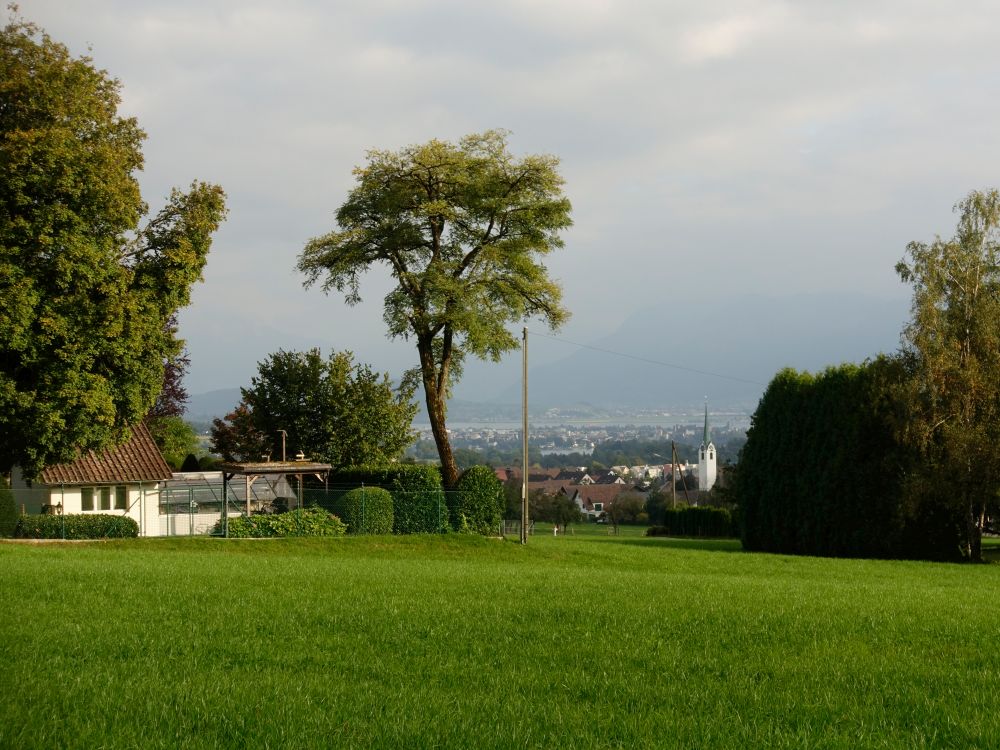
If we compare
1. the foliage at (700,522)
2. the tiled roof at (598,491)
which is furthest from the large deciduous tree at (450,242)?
the tiled roof at (598,491)

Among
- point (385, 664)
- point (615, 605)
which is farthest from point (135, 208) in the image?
point (385, 664)

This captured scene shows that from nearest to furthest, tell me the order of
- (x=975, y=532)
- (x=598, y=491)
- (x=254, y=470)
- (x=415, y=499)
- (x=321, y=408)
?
(x=254, y=470) → (x=415, y=499) → (x=975, y=532) → (x=321, y=408) → (x=598, y=491)

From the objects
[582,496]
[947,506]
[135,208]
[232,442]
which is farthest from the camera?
[582,496]

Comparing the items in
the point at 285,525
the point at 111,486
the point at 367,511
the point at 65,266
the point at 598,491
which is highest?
the point at 65,266

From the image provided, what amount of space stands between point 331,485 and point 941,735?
38.6 meters

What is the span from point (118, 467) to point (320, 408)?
45.3 feet

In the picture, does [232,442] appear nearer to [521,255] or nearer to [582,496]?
[521,255]

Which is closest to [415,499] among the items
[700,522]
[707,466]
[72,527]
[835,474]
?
[72,527]

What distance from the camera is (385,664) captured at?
36.2 ft

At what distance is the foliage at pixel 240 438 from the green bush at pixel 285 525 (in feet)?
57.8

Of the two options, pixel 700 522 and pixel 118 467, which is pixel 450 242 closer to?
pixel 118 467

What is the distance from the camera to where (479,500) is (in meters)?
41.8

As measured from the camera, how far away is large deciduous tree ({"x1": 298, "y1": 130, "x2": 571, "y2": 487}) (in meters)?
46.2

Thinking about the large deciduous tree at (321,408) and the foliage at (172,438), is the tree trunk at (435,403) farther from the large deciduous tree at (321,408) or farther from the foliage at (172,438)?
the foliage at (172,438)
